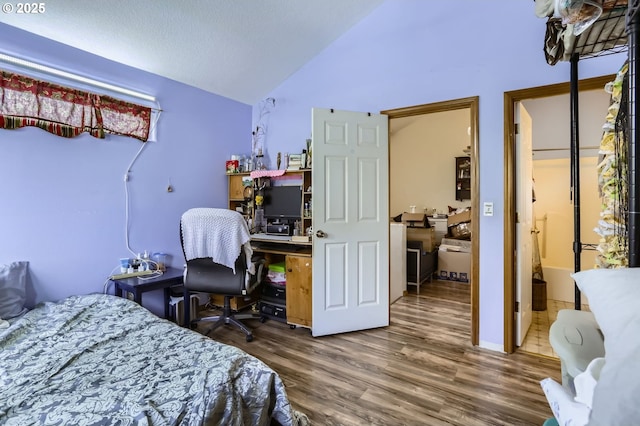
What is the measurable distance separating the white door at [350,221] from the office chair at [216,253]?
0.64 meters

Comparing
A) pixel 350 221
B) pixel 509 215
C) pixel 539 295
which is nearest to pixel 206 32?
pixel 350 221

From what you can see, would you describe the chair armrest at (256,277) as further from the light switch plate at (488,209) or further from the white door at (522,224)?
the white door at (522,224)

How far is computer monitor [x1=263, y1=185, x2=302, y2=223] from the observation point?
3.38 meters

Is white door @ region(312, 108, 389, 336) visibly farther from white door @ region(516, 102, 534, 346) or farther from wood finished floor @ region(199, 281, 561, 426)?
white door @ region(516, 102, 534, 346)

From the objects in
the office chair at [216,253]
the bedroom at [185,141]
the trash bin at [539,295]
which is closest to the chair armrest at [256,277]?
the office chair at [216,253]

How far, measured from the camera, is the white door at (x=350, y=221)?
8.93ft

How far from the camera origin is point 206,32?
104 inches

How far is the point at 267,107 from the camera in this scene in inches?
151

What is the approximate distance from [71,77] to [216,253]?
183cm

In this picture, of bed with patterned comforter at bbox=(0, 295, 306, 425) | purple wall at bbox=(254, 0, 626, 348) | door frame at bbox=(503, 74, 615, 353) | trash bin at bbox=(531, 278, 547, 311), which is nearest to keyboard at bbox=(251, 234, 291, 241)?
bed with patterned comforter at bbox=(0, 295, 306, 425)

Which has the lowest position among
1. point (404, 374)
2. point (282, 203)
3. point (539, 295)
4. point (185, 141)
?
point (404, 374)

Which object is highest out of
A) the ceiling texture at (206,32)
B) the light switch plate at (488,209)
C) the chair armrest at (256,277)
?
the ceiling texture at (206,32)

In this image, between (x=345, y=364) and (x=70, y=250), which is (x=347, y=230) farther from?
(x=70, y=250)

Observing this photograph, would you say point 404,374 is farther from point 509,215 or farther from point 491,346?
point 509,215
